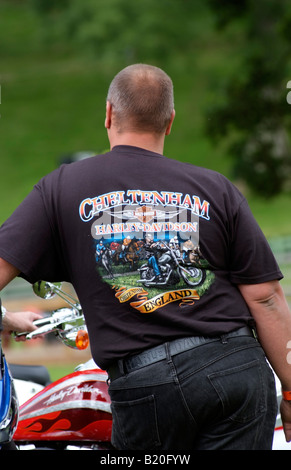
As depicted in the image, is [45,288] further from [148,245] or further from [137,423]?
[137,423]

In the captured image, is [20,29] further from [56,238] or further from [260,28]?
[56,238]

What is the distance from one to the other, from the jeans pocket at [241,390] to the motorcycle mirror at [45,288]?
695 millimetres

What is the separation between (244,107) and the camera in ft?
67.0

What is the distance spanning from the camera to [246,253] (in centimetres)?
251

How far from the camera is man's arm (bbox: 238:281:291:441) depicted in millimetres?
2531

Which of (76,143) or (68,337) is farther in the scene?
(76,143)

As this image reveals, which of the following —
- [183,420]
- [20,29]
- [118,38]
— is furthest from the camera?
[20,29]

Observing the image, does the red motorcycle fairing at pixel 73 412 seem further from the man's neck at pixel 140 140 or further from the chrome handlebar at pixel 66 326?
the man's neck at pixel 140 140

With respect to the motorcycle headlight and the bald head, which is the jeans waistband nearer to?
the motorcycle headlight

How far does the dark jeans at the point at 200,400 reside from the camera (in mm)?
2336

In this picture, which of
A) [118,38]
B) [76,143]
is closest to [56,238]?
[118,38]

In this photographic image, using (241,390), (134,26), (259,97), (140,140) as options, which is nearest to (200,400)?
(241,390)

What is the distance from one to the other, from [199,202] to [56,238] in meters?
0.48
